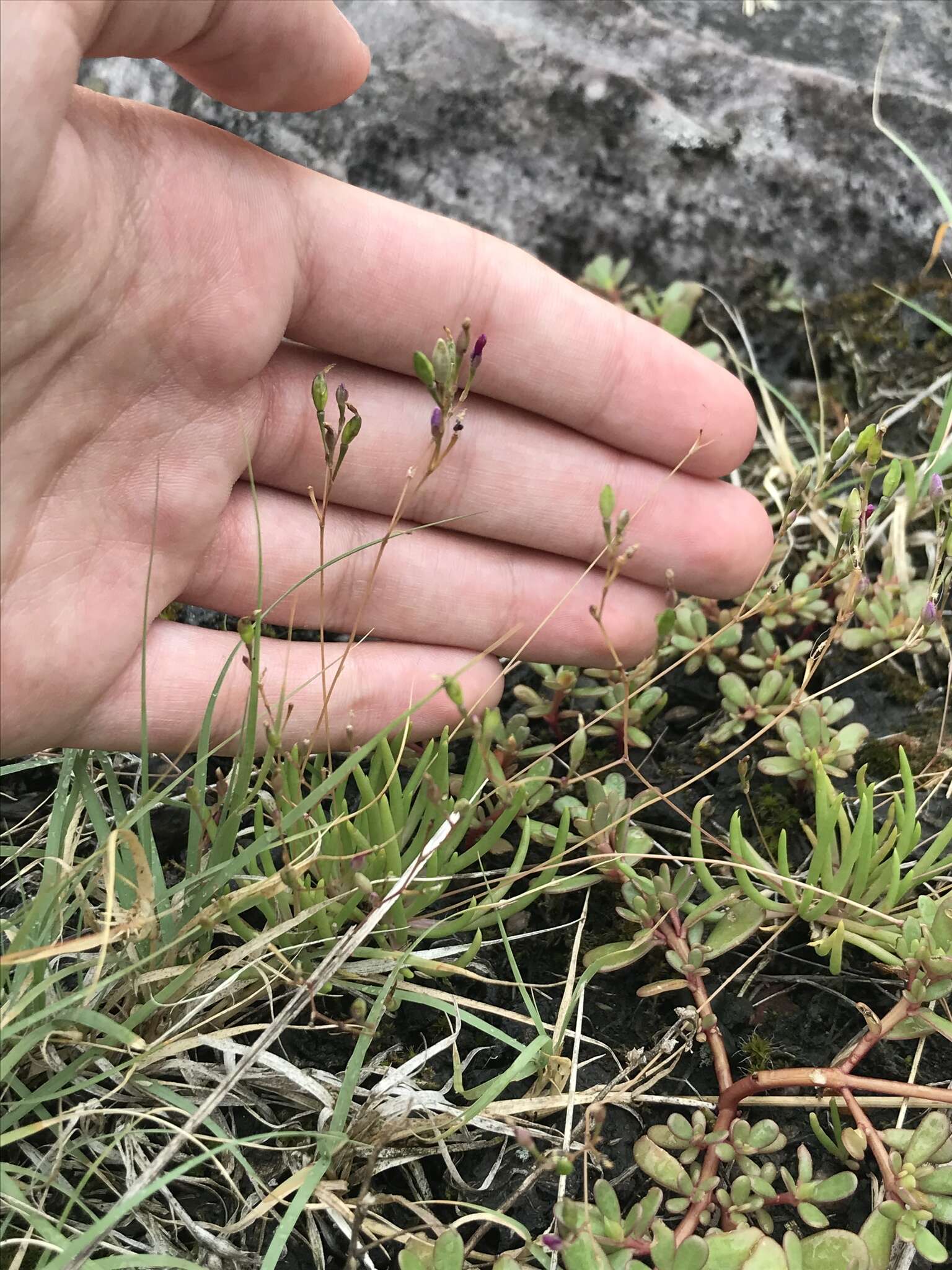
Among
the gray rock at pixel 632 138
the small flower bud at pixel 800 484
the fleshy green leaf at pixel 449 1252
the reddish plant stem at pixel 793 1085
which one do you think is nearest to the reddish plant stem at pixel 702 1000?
the reddish plant stem at pixel 793 1085

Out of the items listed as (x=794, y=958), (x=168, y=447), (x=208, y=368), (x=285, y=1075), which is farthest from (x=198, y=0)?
(x=794, y=958)

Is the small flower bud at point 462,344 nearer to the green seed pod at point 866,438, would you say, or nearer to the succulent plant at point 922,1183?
the green seed pod at point 866,438

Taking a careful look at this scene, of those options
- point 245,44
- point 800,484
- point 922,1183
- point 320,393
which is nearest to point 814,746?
point 800,484

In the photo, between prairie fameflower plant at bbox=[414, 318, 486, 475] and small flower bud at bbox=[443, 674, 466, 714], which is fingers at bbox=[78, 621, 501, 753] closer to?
small flower bud at bbox=[443, 674, 466, 714]

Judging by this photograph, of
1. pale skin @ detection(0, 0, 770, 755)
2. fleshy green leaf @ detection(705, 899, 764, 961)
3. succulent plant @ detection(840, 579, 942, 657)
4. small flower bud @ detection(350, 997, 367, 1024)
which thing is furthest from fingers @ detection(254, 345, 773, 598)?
small flower bud @ detection(350, 997, 367, 1024)

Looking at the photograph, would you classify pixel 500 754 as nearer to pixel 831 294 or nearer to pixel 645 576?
pixel 645 576

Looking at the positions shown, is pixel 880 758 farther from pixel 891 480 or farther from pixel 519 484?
pixel 519 484
